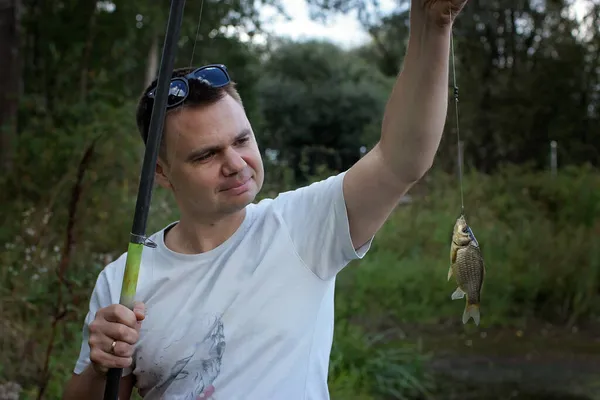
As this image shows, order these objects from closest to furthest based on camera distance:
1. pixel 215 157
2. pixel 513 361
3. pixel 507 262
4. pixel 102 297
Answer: pixel 215 157, pixel 102 297, pixel 513 361, pixel 507 262

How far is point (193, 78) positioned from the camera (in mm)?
1896

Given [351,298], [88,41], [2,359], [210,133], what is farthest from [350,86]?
[210,133]

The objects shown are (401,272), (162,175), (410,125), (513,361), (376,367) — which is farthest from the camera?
(401,272)

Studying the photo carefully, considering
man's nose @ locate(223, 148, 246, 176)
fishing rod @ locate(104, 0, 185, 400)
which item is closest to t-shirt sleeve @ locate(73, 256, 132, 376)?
fishing rod @ locate(104, 0, 185, 400)

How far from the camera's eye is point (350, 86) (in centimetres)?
3300

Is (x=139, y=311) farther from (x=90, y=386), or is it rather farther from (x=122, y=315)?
(x=90, y=386)

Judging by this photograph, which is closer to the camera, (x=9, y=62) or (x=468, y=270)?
(x=468, y=270)

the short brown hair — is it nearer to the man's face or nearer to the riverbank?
the man's face

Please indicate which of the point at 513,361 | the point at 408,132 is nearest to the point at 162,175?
the point at 408,132

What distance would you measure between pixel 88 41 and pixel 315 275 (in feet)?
30.0

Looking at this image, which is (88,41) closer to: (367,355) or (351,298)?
(351,298)

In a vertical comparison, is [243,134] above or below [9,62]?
below

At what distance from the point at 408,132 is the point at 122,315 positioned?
689 millimetres

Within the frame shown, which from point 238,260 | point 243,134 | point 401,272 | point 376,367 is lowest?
point 376,367
